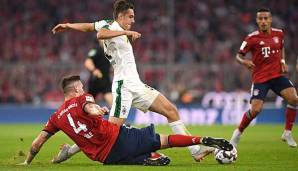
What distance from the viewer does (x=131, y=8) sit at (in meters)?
10.6

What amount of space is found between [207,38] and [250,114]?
17.0m

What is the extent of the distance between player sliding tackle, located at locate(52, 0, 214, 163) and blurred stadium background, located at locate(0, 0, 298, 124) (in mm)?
11804

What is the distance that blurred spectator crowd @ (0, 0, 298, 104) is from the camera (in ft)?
81.0

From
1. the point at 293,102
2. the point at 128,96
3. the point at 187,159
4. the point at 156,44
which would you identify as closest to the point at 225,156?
the point at 187,159

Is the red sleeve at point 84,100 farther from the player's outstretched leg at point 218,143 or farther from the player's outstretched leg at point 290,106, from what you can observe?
the player's outstretched leg at point 290,106

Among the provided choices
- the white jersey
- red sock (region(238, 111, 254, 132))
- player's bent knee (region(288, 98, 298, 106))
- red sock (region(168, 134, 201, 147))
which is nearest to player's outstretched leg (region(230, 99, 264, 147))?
red sock (region(238, 111, 254, 132))

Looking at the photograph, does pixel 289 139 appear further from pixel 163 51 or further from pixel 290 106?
pixel 163 51

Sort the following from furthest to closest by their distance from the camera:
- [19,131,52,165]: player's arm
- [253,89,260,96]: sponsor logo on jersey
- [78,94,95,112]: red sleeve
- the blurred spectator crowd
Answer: the blurred spectator crowd < [253,89,260,96]: sponsor logo on jersey < [19,131,52,165]: player's arm < [78,94,95,112]: red sleeve

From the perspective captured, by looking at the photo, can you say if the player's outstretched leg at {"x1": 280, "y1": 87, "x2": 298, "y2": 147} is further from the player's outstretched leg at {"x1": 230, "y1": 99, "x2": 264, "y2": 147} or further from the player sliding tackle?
the player sliding tackle

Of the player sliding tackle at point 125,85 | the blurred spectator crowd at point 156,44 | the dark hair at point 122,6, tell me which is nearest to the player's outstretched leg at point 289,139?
the player sliding tackle at point 125,85

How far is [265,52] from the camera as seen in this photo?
13211 mm

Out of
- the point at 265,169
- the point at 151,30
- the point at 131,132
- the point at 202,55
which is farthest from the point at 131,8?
the point at 151,30

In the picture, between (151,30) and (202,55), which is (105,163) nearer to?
(202,55)

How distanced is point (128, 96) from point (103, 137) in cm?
107
